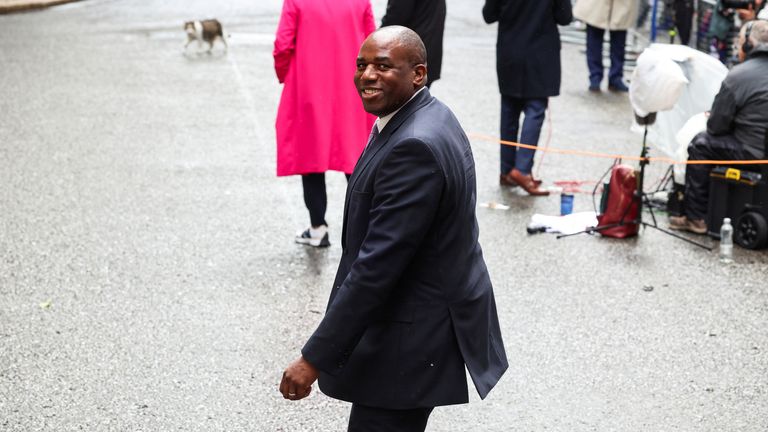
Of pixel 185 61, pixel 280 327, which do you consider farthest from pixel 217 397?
pixel 185 61

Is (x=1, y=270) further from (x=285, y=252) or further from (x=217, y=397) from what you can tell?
(x=217, y=397)

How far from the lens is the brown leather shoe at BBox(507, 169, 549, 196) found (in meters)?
9.33

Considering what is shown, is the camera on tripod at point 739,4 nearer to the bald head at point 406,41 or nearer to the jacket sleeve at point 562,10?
the jacket sleeve at point 562,10

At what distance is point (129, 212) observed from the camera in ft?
28.5

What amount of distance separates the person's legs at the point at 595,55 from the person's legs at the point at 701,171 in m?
6.15

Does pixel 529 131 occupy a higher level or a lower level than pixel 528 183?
higher

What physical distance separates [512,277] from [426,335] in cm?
395

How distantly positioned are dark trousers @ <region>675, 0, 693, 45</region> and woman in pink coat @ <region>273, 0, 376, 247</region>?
367 inches

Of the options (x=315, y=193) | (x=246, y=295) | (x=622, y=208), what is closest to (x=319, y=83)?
(x=315, y=193)

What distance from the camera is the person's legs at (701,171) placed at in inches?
325

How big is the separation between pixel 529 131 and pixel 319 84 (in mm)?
2601

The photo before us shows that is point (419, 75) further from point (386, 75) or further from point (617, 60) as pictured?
point (617, 60)

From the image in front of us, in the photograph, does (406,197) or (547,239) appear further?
(547,239)

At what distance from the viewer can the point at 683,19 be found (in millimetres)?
15773
